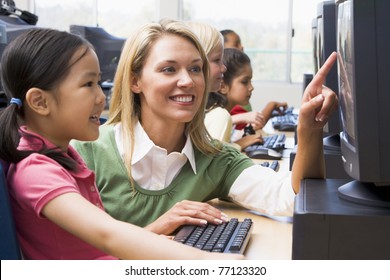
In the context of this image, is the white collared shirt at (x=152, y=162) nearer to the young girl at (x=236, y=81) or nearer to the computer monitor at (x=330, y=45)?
the computer monitor at (x=330, y=45)

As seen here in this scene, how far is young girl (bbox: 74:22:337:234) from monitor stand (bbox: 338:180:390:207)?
49cm

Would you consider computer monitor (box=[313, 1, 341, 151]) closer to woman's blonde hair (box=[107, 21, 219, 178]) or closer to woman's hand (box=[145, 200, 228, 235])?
woman's blonde hair (box=[107, 21, 219, 178])

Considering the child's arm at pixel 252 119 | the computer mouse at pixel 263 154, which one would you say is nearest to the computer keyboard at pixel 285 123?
the child's arm at pixel 252 119

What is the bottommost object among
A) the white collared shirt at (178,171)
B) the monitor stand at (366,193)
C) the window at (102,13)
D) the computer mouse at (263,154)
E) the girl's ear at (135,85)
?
the computer mouse at (263,154)

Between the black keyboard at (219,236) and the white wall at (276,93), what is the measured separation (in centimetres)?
522

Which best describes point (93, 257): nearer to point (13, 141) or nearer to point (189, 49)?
point (13, 141)

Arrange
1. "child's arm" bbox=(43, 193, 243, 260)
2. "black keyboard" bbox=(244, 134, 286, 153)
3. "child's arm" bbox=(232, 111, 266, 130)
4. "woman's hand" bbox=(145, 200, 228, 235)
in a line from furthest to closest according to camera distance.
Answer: "child's arm" bbox=(232, 111, 266, 130) < "black keyboard" bbox=(244, 134, 286, 153) < "woman's hand" bbox=(145, 200, 228, 235) < "child's arm" bbox=(43, 193, 243, 260)

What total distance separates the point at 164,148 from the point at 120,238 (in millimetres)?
694

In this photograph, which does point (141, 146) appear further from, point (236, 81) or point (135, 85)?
point (236, 81)

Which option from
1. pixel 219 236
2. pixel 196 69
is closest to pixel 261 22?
pixel 196 69

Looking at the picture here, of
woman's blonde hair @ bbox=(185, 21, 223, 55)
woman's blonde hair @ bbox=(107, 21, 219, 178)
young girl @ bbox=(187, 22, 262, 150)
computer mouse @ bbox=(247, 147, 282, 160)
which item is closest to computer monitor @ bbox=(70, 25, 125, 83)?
young girl @ bbox=(187, 22, 262, 150)

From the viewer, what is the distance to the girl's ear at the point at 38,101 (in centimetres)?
130

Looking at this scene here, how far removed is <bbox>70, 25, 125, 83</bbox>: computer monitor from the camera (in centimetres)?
411

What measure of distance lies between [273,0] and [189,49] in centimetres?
511
